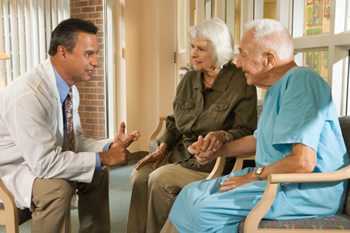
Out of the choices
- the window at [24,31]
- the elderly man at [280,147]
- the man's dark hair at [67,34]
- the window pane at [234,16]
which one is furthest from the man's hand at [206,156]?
the window at [24,31]

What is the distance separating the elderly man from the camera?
154cm

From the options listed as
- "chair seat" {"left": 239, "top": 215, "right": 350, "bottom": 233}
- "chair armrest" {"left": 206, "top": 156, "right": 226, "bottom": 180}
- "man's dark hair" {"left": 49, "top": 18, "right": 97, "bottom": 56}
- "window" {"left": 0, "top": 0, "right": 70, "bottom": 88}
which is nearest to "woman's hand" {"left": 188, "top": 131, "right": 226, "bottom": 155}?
"chair armrest" {"left": 206, "top": 156, "right": 226, "bottom": 180}

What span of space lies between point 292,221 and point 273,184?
8.2 inches

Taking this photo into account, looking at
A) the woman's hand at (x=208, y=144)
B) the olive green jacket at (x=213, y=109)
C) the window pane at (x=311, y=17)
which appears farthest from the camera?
the window pane at (x=311, y=17)

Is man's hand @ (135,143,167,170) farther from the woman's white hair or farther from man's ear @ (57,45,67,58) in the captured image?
man's ear @ (57,45,67,58)

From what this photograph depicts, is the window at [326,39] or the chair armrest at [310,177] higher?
the window at [326,39]

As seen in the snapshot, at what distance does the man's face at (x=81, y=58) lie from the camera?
2.06m

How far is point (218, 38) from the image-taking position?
2379 millimetres

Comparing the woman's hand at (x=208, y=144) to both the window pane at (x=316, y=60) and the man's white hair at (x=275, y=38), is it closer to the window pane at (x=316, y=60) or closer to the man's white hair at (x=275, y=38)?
the man's white hair at (x=275, y=38)

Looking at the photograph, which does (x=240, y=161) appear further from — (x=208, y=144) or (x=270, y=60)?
(x=270, y=60)

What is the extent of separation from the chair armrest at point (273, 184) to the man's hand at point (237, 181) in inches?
8.2

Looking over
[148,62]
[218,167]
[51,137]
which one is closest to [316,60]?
[218,167]

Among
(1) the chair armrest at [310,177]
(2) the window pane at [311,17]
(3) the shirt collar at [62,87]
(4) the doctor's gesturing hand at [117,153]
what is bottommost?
(4) the doctor's gesturing hand at [117,153]

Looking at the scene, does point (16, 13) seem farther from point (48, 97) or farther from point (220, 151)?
point (220, 151)
